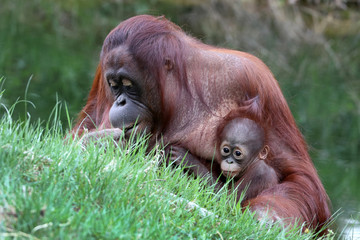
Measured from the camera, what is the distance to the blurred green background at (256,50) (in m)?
8.98

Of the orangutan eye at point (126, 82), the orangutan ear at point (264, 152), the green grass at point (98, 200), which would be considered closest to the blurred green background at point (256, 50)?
the orangutan eye at point (126, 82)

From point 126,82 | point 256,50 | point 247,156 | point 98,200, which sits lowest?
point 256,50

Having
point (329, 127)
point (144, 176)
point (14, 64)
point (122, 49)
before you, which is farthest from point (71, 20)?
point (144, 176)

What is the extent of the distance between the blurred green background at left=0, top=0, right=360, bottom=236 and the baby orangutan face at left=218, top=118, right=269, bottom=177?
2.02 metres

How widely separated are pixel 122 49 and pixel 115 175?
1388 mm

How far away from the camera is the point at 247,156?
14.7 ft

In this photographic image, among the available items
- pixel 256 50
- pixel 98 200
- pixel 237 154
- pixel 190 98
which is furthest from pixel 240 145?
pixel 256 50

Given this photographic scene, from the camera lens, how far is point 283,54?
45.7ft

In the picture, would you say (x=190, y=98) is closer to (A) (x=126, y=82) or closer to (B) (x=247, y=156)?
(A) (x=126, y=82)

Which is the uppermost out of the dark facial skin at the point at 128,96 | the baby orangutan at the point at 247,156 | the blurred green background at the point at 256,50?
the dark facial skin at the point at 128,96

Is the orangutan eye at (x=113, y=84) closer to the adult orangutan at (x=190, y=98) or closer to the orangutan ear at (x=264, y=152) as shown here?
the adult orangutan at (x=190, y=98)

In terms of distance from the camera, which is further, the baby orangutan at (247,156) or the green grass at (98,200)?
the baby orangutan at (247,156)

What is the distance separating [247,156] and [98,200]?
158 centimetres

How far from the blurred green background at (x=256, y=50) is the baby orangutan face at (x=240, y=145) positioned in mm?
2019
